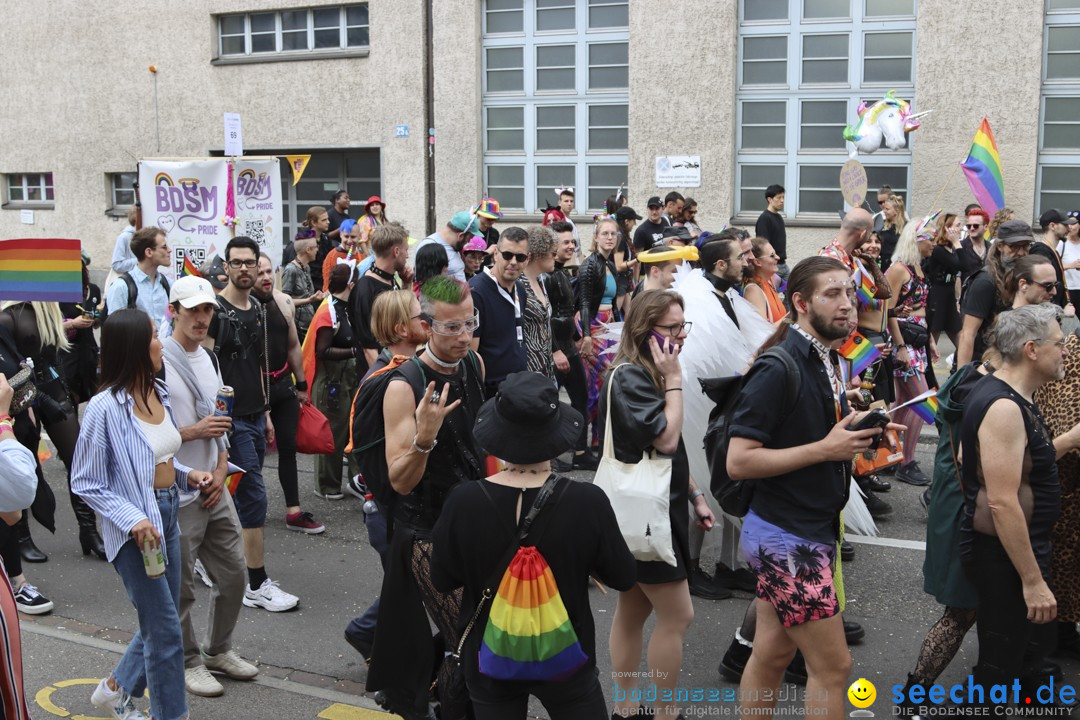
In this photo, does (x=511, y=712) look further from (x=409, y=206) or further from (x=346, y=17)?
(x=346, y=17)

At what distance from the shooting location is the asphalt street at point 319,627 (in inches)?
191

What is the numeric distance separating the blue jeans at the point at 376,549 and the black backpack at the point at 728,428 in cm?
139

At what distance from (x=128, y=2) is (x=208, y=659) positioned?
70.1 feet

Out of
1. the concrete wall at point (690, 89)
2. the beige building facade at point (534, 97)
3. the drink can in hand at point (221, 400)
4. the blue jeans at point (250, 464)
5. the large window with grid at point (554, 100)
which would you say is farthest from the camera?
the large window with grid at point (554, 100)

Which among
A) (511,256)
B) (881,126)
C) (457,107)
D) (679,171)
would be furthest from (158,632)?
(457,107)

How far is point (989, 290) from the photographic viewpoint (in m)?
7.27

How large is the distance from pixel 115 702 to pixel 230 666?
63cm

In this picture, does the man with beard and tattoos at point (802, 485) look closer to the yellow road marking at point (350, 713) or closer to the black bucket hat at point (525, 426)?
the black bucket hat at point (525, 426)

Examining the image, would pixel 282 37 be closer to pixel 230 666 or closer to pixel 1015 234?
pixel 1015 234

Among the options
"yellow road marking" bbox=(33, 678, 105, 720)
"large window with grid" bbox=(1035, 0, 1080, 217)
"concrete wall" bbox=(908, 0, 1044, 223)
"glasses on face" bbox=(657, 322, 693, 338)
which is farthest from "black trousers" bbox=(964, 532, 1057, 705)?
"large window with grid" bbox=(1035, 0, 1080, 217)

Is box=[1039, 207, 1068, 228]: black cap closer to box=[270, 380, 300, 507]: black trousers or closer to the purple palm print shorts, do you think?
box=[270, 380, 300, 507]: black trousers

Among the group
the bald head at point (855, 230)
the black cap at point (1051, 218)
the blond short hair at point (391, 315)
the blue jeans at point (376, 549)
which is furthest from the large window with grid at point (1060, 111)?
the blue jeans at point (376, 549)

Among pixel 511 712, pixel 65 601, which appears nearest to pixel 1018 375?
pixel 511 712

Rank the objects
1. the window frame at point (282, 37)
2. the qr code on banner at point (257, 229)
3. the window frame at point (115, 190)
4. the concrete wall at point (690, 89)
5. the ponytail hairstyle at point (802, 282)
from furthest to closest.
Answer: the window frame at point (115, 190)
the window frame at point (282, 37)
the concrete wall at point (690, 89)
the qr code on banner at point (257, 229)
the ponytail hairstyle at point (802, 282)
